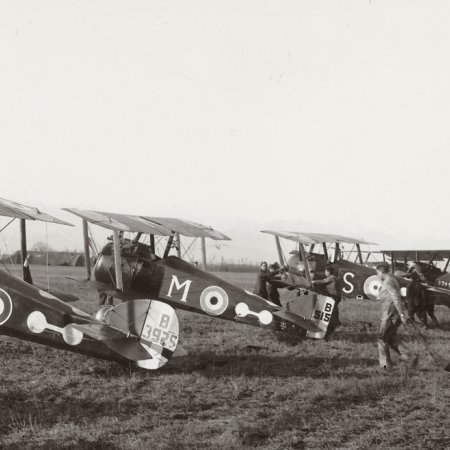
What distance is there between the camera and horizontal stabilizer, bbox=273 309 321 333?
806 cm

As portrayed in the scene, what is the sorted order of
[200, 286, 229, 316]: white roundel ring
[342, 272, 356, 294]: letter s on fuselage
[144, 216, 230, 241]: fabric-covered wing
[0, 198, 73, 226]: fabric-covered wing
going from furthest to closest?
[342, 272, 356, 294]: letter s on fuselage < [144, 216, 230, 241]: fabric-covered wing < [200, 286, 229, 316]: white roundel ring < [0, 198, 73, 226]: fabric-covered wing

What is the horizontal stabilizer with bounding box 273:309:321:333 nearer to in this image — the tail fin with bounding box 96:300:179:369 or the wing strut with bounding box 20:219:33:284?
the tail fin with bounding box 96:300:179:369

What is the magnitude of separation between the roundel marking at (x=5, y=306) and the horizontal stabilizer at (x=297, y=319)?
12.6 ft

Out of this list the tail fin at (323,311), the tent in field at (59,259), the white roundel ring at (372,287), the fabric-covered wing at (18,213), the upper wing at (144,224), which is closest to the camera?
the fabric-covered wing at (18,213)

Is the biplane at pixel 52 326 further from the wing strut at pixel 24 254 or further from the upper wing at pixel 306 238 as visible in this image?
the upper wing at pixel 306 238

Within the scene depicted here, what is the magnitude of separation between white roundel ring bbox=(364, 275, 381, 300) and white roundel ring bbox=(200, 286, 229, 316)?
5374 mm

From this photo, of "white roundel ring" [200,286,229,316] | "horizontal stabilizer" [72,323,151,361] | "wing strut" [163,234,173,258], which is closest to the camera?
"horizontal stabilizer" [72,323,151,361]

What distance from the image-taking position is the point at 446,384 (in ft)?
20.9

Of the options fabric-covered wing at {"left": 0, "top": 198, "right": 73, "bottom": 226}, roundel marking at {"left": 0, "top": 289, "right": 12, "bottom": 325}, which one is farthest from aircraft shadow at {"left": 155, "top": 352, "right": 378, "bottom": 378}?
fabric-covered wing at {"left": 0, "top": 198, "right": 73, "bottom": 226}

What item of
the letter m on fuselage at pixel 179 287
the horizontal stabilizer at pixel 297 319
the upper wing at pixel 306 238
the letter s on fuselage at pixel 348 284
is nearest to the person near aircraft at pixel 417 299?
the letter s on fuselage at pixel 348 284

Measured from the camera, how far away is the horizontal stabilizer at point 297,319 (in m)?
8.06

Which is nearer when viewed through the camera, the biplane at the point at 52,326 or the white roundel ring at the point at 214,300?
the biplane at the point at 52,326

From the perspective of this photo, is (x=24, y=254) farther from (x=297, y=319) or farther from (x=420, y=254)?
(x=420, y=254)

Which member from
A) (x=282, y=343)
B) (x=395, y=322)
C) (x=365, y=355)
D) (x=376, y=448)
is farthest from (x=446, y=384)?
(x=282, y=343)
